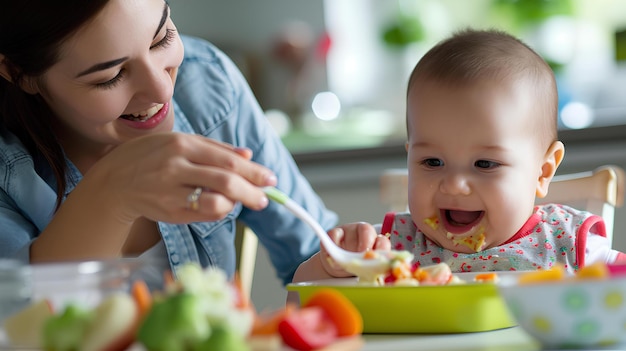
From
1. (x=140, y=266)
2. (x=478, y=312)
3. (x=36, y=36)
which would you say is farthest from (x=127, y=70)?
(x=478, y=312)

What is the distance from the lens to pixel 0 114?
1.42 metres

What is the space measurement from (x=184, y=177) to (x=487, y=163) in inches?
19.6

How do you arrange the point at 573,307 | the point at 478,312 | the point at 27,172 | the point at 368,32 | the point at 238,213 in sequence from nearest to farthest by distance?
the point at 573,307 → the point at 478,312 → the point at 27,172 → the point at 238,213 → the point at 368,32

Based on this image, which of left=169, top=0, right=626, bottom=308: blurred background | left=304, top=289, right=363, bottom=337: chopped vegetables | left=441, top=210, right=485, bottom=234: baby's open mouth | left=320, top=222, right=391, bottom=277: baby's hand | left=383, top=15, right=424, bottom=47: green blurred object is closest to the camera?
left=304, top=289, right=363, bottom=337: chopped vegetables

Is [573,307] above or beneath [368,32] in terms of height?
above

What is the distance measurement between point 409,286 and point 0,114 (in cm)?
88

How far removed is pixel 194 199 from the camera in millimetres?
884

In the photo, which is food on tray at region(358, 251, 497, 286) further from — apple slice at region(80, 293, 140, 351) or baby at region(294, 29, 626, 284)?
apple slice at region(80, 293, 140, 351)

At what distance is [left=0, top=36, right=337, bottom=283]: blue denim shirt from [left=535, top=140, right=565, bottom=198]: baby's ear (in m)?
0.45

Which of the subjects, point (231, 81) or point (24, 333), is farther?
point (231, 81)

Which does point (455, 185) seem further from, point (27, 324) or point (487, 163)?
point (27, 324)

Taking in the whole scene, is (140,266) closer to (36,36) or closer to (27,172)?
(36,36)

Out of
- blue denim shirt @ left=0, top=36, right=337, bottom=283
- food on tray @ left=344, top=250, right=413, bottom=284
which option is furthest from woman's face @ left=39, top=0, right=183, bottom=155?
food on tray @ left=344, top=250, right=413, bottom=284

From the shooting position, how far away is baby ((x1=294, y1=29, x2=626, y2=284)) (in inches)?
46.5
